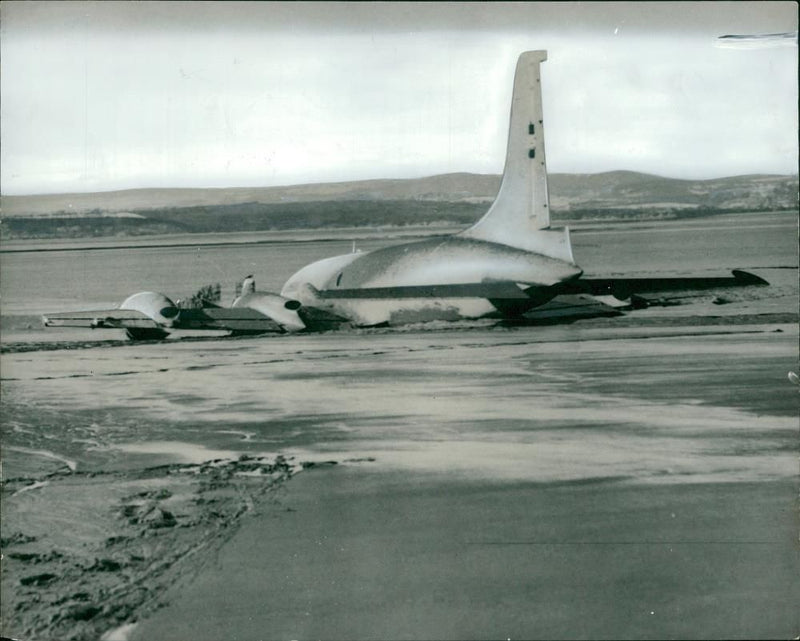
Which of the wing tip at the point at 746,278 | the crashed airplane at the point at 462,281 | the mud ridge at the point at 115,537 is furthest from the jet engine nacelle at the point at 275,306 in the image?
the wing tip at the point at 746,278

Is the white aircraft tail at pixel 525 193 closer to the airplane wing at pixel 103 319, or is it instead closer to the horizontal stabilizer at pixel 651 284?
the horizontal stabilizer at pixel 651 284

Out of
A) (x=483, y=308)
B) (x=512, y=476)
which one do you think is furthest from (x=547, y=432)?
(x=483, y=308)

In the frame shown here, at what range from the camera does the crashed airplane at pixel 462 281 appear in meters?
3.22

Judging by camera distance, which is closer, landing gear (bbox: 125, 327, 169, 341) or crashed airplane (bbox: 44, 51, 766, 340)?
crashed airplane (bbox: 44, 51, 766, 340)

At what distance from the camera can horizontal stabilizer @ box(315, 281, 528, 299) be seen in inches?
128

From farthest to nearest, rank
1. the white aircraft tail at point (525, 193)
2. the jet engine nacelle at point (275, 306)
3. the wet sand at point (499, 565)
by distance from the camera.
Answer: the jet engine nacelle at point (275, 306) → the white aircraft tail at point (525, 193) → the wet sand at point (499, 565)

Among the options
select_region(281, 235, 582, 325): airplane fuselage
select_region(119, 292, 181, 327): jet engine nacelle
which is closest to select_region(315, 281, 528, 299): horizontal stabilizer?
select_region(281, 235, 582, 325): airplane fuselage

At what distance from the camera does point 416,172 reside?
126 inches

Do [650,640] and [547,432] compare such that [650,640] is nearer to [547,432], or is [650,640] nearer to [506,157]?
[547,432]

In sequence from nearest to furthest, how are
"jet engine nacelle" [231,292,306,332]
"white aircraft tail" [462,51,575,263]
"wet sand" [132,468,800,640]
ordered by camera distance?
"wet sand" [132,468,800,640], "white aircraft tail" [462,51,575,263], "jet engine nacelle" [231,292,306,332]

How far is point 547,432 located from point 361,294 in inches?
31.7

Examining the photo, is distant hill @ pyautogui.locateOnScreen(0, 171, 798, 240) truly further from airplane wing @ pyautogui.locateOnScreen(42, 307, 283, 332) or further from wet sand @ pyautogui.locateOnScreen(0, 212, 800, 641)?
airplane wing @ pyautogui.locateOnScreen(42, 307, 283, 332)

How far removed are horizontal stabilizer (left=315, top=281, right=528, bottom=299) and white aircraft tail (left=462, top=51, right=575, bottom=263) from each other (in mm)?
158

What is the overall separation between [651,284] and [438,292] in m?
0.75
